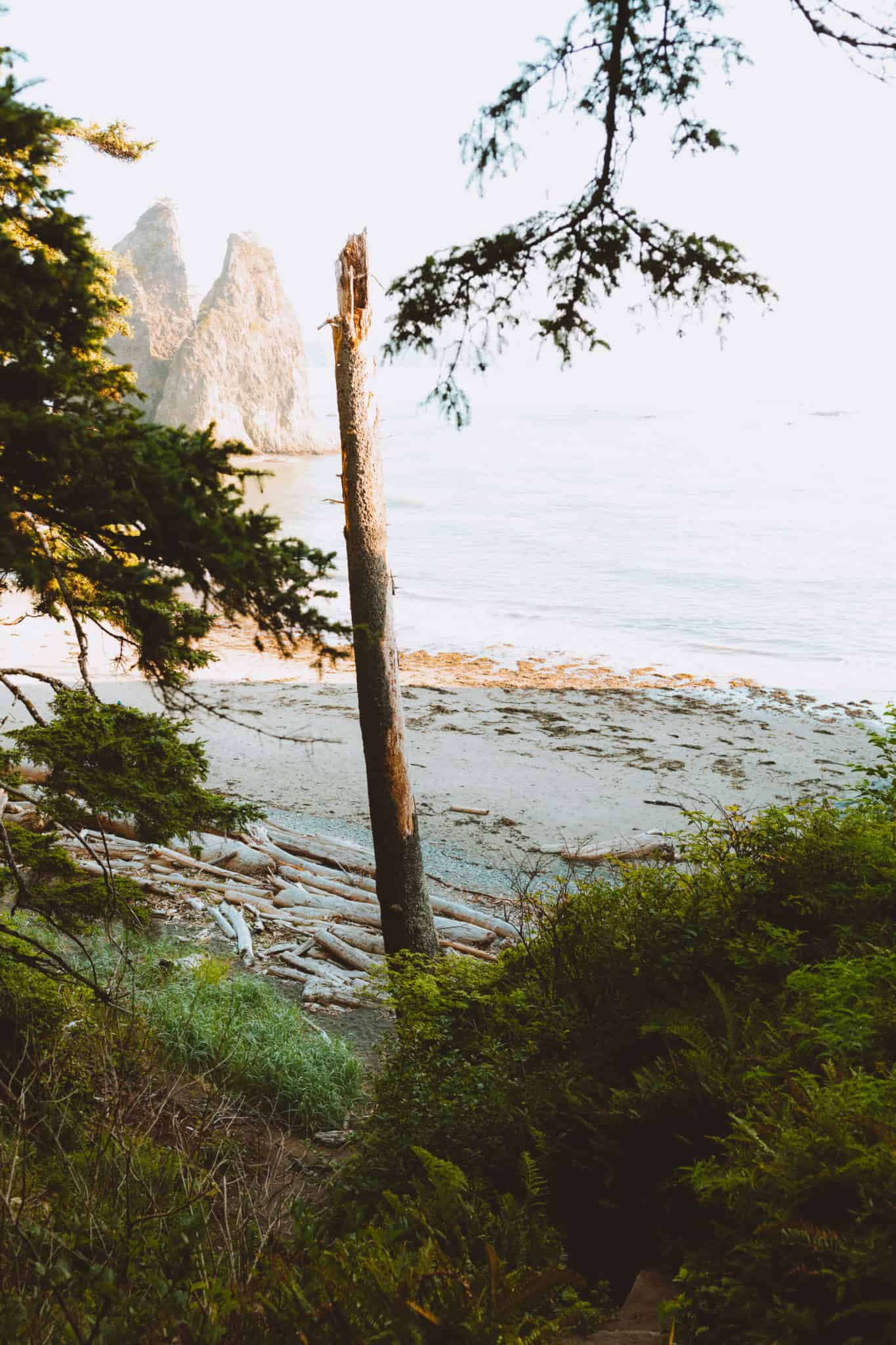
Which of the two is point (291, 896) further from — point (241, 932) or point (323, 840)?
point (323, 840)

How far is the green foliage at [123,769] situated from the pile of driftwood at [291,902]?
3014mm

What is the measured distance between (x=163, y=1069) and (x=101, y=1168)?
1.34 m

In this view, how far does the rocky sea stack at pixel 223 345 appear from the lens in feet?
181

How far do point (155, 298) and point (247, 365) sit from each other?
787cm

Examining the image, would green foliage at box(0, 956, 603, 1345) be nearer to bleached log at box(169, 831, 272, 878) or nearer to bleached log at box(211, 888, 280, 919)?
bleached log at box(211, 888, 280, 919)

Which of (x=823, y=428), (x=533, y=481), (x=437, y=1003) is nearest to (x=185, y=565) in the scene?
(x=437, y=1003)

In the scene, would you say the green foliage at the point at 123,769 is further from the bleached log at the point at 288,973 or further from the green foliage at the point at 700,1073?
the bleached log at the point at 288,973

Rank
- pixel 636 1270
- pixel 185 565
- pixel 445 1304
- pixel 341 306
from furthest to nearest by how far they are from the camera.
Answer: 1. pixel 341 306
2. pixel 636 1270
3. pixel 185 565
4. pixel 445 1304

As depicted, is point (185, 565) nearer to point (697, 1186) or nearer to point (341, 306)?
point (697, 1186)

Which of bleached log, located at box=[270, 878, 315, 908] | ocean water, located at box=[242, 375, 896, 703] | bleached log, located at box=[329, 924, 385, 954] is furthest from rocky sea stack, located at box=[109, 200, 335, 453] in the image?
bleached log, located at box=[329, 924, 385, 954]

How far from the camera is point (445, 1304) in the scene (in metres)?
2.21

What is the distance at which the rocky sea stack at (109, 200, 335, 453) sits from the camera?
5506 centimetres

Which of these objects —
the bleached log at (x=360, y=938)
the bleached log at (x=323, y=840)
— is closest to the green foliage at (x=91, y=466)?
the bleached log at (x=360, y=938)

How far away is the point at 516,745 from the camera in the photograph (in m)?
12.8
